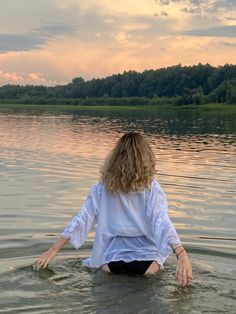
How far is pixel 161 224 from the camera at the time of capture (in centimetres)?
709

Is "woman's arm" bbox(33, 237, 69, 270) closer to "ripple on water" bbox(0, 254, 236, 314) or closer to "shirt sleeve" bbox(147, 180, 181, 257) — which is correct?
"ripple on water" bbox(0, 254, 236, 314)

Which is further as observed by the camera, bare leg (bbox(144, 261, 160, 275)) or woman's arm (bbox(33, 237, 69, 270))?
bare leg (bbox(144, 261, 160, 275))

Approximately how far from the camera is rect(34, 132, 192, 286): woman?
714 cm

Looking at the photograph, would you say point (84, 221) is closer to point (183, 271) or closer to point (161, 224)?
point (161, 224)

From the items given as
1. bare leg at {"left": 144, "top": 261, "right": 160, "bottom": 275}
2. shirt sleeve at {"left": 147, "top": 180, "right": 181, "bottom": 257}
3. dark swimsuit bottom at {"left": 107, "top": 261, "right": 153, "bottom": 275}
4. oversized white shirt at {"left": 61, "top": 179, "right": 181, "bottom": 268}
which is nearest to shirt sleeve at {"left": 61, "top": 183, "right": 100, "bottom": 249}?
oversized white shirt at {"left": 61, "top": 179, "right": 181, "bottom": 268}

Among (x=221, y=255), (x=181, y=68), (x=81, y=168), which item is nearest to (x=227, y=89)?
(x=181, y=68)

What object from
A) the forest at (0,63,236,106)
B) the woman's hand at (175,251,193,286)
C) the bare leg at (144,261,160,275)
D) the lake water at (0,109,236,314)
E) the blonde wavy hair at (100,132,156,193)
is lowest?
the lake water at (0,109,236,314)

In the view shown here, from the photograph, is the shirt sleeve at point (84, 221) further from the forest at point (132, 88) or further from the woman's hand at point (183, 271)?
the forest at point (132, 88)

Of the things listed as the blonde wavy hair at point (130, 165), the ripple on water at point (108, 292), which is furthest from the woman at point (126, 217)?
the ripple on water at point (108, 292)

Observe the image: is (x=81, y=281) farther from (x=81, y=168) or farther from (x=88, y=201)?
(x=81, y=168)

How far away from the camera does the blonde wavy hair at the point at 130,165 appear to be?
23.4 ft

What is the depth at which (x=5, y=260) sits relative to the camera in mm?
8797

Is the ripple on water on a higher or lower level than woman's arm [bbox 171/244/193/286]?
lower

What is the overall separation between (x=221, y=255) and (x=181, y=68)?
180m
